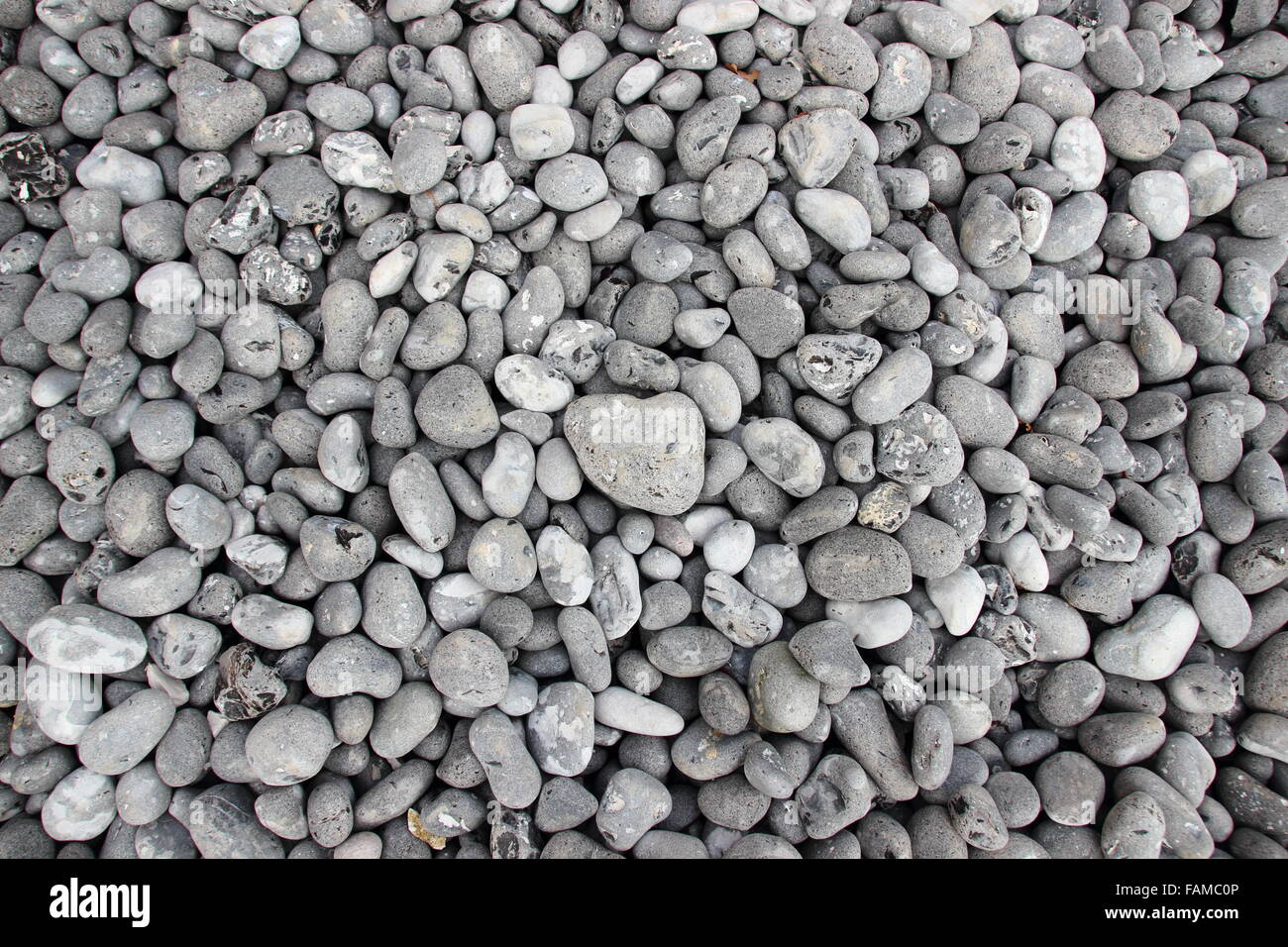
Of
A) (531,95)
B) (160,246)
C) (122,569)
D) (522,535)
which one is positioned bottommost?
(122,569)

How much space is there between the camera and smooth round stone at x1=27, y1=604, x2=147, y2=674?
1283 mm

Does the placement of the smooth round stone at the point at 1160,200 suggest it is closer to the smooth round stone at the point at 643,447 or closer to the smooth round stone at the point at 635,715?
the smooth round stone at the point at 643,447

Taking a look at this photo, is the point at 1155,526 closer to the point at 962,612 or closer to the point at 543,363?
the point at 962,612

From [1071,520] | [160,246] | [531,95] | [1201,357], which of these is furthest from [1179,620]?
[160,246]

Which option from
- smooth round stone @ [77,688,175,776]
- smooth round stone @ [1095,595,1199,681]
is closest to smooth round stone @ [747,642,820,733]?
smooth round stone @ [1095,595,1199,681]

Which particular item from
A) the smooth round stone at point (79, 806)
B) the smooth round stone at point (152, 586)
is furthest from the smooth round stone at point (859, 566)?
the smooth round stone at point (79, 806)

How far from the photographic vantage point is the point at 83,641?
129 cm

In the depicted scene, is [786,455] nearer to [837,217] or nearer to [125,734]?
[837,217]

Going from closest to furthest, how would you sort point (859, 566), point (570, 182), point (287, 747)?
point (287, 747) < point (859, 566) < point (570, 182)

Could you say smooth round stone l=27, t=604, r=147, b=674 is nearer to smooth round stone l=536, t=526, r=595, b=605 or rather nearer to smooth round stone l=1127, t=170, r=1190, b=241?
Result: smooth round stone l=536, t=526, r=595, b=605

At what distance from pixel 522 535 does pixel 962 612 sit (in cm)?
82

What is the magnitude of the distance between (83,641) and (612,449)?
0.96 m

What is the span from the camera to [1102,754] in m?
1.39

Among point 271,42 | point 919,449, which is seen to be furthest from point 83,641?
point 919,449
